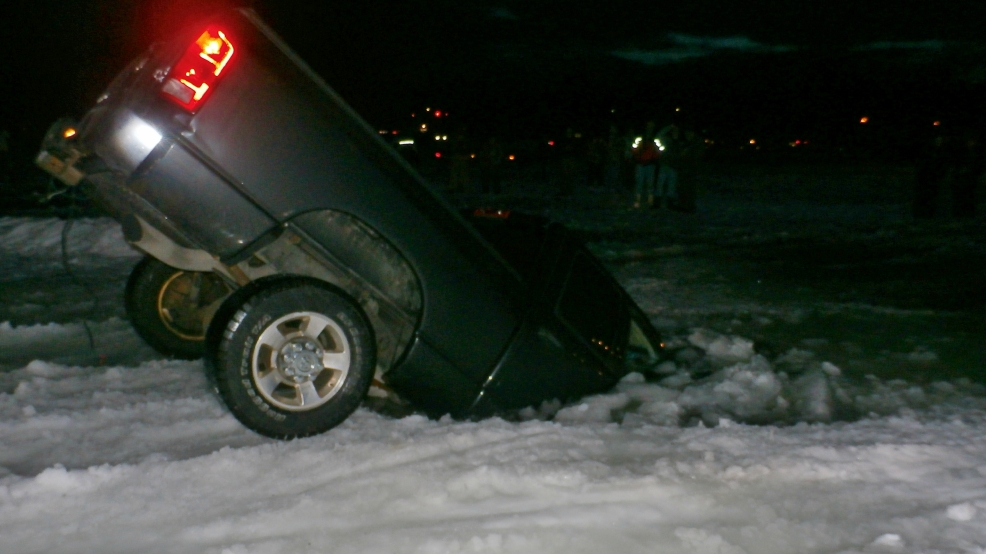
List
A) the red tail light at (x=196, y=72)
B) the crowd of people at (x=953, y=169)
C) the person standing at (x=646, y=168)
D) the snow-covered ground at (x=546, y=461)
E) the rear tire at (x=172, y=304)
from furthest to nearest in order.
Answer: the person standing at (x=646, y=168) < the crowd of people at (x=953, y=169) < the rear tire at (x=172, y=304) < the red tail light at (x=196, y=72) < the snow-covered ground at (x=546, y=461)

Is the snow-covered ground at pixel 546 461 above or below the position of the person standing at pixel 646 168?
below

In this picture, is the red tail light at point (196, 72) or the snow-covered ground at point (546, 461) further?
the red tail light at point (196, 72)

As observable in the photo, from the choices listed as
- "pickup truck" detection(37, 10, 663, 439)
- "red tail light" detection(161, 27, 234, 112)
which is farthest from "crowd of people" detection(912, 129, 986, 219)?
"red tail light" detection(161, 27, 234, 112)

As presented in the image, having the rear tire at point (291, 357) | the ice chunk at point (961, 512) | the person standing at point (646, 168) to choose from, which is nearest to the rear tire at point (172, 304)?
the rear tire at point (291, 357)

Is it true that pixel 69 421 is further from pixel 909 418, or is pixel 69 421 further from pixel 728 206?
pixel 728 206

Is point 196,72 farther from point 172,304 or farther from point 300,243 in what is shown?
point 172,304

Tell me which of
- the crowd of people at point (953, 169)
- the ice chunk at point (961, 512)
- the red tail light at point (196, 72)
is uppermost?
the red tail light at point (196, 72)

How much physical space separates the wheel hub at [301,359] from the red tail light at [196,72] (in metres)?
1.07

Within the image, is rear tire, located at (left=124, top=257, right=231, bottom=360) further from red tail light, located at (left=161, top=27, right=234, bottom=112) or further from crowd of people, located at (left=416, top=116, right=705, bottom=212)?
crowd of people, located at (left=416, top=116, right=705, bottom=212)

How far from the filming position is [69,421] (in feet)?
14.0

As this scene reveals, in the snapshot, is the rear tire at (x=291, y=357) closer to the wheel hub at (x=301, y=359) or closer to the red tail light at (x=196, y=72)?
the wheel hub at (x=301, y=359)

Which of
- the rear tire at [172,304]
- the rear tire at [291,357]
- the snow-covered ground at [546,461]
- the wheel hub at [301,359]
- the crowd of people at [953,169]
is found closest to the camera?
the snow-covered ground at [546,461]

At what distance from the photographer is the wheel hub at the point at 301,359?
3912 millimetres

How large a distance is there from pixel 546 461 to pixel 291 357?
1.18 meters
